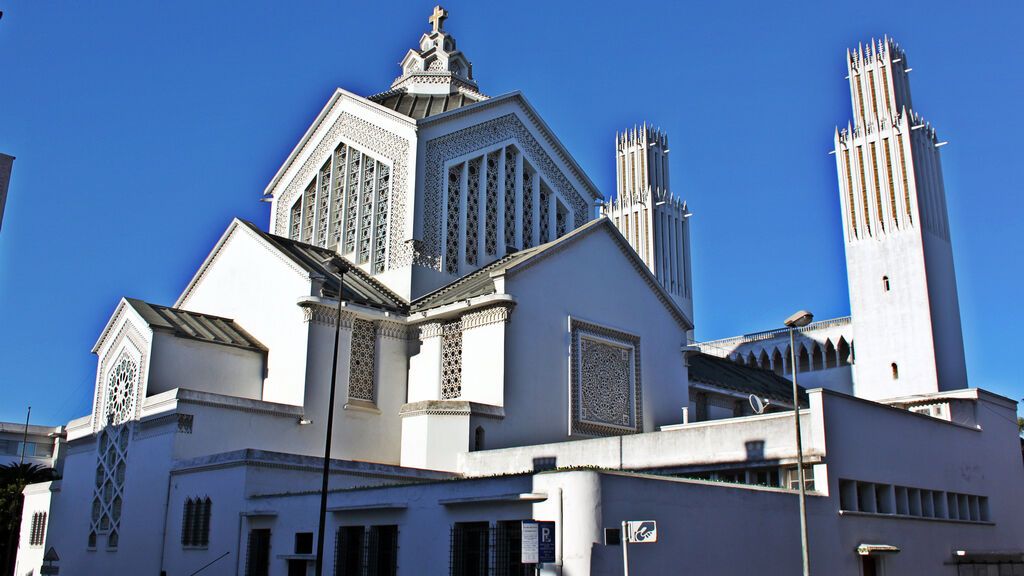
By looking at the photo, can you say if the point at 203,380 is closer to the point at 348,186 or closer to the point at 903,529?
the point at 348,186

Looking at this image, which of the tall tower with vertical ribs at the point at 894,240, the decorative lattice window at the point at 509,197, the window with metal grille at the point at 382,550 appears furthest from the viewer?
the tall tower with vertical ribs at the point at 894,240

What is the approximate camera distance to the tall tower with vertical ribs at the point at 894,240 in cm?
5559

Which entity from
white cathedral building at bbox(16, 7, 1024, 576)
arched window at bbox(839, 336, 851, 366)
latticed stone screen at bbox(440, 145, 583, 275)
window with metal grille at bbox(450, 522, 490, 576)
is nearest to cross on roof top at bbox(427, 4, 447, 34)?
white cathedral building at bbox(16, 7, 1024, 576)

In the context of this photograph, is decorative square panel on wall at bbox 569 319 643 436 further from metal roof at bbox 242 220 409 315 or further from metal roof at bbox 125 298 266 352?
metal roof at bbox 125 298 266 352

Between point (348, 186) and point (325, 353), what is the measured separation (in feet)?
31.0

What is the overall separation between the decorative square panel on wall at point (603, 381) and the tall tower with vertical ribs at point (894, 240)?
3126cm

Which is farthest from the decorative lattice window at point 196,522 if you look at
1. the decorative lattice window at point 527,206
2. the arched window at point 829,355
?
the arched window at point 829,355

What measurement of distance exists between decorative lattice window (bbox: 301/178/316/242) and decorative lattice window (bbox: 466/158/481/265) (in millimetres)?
6543

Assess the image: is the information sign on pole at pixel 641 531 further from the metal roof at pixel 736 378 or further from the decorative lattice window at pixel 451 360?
the metal roof at pixel 736 378

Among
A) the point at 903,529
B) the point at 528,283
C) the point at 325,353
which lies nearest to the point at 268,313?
the point at 325,353

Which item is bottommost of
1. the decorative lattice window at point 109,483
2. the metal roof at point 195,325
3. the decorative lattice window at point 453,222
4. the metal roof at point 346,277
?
the decorative lattice window at point 109,483

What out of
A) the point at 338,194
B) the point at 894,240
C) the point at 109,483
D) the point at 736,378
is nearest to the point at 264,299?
the point at 109,483

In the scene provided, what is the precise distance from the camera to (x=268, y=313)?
93.8 feet

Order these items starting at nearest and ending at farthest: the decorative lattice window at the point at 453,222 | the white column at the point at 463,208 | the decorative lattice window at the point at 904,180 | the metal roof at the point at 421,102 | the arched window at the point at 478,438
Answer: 1. the arched window at the point at 478,438
2. the decorative lattice window at the point at 453,222
3. the white column at the point at 463,208
4. the metal roof at the point at 421,102
5. the decorative lattice window at the point at 904,180
